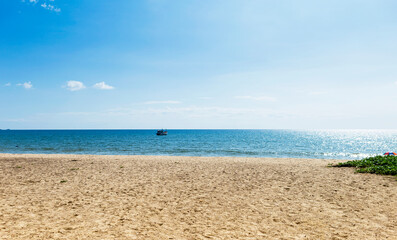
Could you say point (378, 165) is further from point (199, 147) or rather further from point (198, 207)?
point (199, 147)

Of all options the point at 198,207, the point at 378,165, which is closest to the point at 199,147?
the point at 378,165

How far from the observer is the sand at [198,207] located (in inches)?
279

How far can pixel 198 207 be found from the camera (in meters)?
9.53

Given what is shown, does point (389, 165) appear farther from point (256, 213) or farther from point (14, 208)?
point (14, 208)

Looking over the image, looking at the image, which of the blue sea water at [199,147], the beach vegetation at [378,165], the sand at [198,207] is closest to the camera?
the sand at [198,207]

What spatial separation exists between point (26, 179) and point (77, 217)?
9436mm

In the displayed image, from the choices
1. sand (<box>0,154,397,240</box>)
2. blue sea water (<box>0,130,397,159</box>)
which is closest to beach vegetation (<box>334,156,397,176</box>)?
sand (<box>0,154,397,240</box>)

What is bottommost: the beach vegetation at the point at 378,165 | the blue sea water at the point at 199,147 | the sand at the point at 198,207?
the blue sea water at the point at 199,147

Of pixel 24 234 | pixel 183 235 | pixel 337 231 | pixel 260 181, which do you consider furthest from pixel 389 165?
pixel 24 234

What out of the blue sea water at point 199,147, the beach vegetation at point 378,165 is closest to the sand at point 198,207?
the beach vegetation at point 378,165

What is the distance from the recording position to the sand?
7090 mm

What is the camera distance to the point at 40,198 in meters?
10.6

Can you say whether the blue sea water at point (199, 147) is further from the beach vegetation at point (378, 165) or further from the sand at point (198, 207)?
the sand at point (198, 207)

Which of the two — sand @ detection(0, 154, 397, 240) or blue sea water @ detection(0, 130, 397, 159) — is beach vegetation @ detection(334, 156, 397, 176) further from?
blue sea water @ detection(0, 130, 397, 159)
